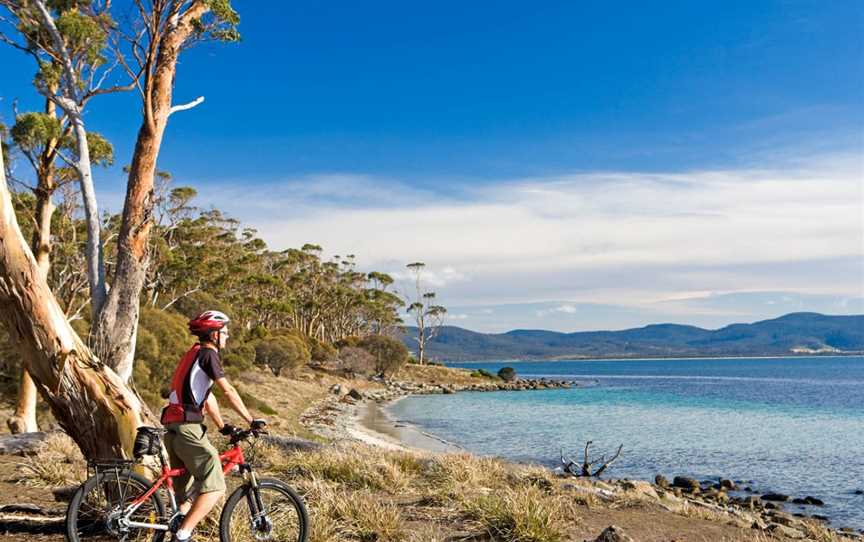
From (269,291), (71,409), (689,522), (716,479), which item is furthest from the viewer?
(269,291)

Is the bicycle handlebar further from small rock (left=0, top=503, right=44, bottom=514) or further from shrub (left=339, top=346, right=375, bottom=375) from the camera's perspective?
shrub (left=339, top=346, right=375, bottom=375)

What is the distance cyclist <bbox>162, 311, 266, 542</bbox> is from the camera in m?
5.16

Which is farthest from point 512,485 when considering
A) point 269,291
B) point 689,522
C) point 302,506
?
point 269,291

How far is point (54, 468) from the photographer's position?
9.09 meters

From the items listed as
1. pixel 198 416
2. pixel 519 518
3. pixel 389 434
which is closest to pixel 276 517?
pixel 198 416

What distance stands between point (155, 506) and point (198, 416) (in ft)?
2.83

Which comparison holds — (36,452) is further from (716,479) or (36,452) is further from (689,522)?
(716,479)

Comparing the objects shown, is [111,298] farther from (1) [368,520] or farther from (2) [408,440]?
(2) [408,440]

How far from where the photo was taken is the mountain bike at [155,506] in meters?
5.29

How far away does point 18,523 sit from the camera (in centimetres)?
667

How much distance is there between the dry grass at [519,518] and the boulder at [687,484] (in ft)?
45.4

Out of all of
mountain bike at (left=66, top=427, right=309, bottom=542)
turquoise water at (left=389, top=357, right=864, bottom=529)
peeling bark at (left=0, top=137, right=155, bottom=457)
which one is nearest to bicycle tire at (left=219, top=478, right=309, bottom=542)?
mountain bike at (left=66, top=427, right=309, bottom=542)

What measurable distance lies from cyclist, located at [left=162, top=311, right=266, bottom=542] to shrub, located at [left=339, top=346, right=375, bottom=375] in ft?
203

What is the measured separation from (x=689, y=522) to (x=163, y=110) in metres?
8.86
